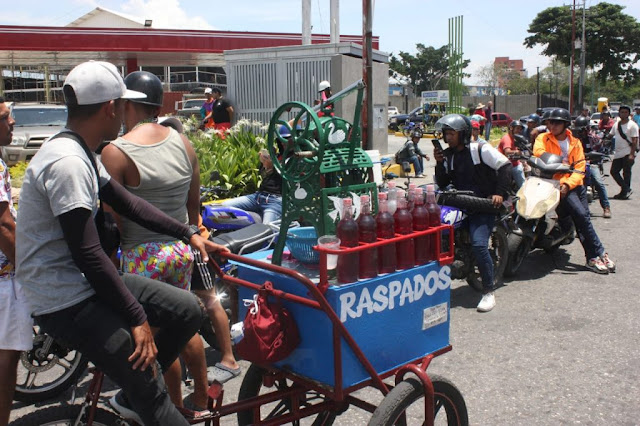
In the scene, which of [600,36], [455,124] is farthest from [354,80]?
[600,36]

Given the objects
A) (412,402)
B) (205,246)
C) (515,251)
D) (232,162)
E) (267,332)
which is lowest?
(515,251)

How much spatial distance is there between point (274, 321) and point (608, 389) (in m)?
2.65

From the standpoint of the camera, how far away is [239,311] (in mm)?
3150

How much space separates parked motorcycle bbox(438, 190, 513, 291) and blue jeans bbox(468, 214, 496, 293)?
0.09 metres

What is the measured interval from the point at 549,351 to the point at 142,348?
3573 mm

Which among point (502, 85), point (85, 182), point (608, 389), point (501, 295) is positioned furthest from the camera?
point (502, 85)

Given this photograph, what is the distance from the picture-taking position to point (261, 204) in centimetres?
615

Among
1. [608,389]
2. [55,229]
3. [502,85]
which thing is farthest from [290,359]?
[502,85]

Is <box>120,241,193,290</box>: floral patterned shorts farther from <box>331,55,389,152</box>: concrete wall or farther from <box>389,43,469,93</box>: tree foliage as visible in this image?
<box>389,43,469,93</box>: tree foliage

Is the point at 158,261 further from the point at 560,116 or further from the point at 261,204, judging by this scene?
the point at 560,116

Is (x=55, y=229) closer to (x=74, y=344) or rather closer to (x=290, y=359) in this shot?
(x=74, y=344)

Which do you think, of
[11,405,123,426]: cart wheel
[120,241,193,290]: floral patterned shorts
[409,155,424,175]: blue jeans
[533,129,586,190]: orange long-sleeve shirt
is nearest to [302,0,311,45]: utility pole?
[409,155,424,175]: blue jeans

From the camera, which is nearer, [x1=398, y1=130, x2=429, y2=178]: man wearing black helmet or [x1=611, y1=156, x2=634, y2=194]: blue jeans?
[x1=611, y1=156, x2=634, y2=194]: blue jeans

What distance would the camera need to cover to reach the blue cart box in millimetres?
2609
